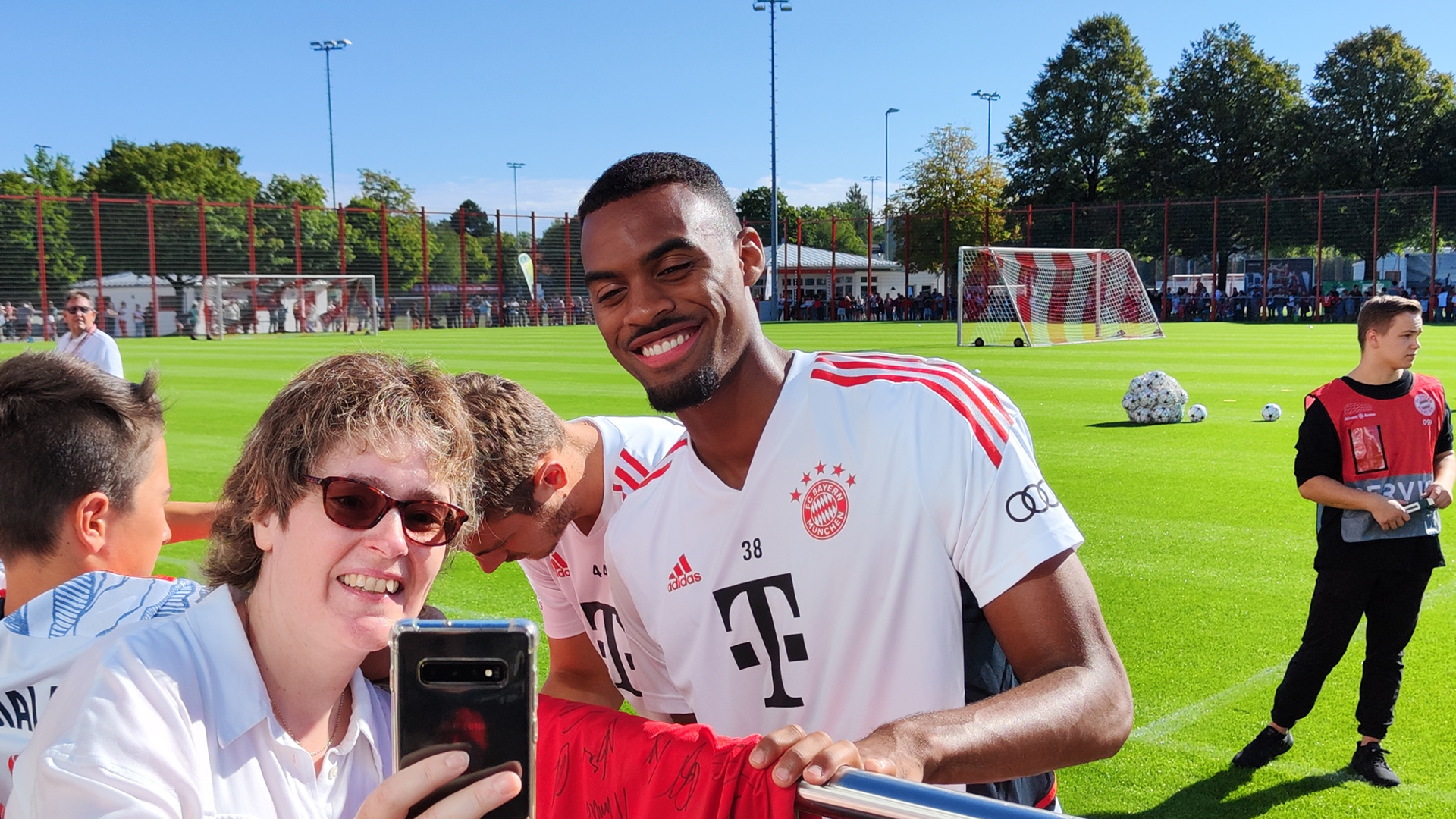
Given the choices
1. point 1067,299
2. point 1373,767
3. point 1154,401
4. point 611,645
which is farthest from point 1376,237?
point 611,645

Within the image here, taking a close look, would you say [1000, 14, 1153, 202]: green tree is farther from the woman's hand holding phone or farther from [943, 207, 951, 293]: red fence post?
the woman's hand holding phone

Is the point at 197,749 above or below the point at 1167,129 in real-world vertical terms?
below

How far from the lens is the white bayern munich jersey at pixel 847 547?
7.39 feet

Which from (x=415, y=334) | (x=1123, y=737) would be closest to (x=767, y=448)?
(x=1123, y=737)

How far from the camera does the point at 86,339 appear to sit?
11.3 meters

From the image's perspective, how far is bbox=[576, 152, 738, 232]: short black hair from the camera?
8.77 feet

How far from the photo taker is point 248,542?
2039 millimetres

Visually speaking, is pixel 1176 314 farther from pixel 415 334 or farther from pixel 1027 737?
pixel 1027 737

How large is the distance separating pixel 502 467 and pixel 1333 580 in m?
3.62

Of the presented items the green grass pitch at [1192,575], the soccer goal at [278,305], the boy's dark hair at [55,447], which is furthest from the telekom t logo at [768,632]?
the soccer goal at [278,305]

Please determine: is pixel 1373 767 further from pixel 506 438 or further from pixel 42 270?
pixel 42 270

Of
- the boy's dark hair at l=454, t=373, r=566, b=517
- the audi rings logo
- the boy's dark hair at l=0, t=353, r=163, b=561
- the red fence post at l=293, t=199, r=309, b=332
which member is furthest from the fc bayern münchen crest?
the red fence post at l=293, t=199, r=309, b=332

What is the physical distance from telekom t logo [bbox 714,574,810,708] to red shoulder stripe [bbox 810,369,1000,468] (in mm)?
460

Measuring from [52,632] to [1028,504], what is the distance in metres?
1.89
